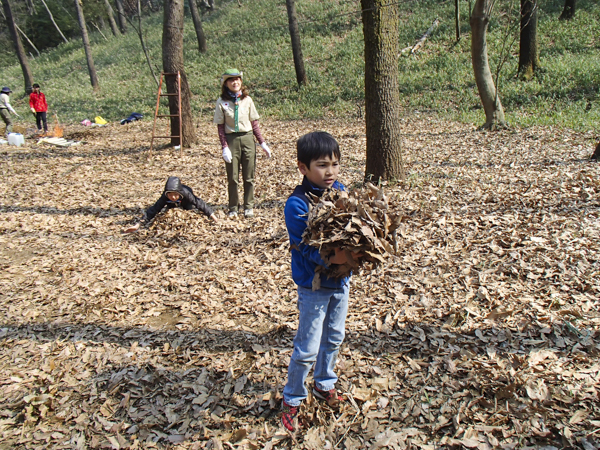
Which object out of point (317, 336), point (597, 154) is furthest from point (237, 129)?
point (597, 154)

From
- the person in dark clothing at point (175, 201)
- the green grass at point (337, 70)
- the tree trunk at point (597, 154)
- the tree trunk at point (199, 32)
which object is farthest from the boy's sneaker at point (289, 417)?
the tree trunk at point (199, 32)

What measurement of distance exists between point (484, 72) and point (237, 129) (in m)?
7.46

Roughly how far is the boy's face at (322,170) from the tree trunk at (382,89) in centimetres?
391

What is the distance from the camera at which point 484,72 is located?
32.9 ft

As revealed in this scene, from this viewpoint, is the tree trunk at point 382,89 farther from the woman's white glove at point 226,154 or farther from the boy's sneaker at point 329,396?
the boy's sneaker at point 329,396

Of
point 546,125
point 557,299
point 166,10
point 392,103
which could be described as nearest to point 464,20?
point 546,125

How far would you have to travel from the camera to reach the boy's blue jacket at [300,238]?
2.32 meters

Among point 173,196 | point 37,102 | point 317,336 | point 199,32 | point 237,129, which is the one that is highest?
point 199,32

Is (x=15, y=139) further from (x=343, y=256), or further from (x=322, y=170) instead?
(x=343, y=256)

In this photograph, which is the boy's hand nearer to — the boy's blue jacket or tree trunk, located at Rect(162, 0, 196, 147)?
the boy's blue jacket

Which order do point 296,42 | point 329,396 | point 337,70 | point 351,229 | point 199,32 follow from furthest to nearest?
point 199,32 → point 337,70 → point 296,42 → point 329,396 → point 351,229

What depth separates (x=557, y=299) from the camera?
3615 millimetres

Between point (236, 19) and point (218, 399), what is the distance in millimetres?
33656

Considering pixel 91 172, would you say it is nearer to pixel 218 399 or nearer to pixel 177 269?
pixel 177 269
